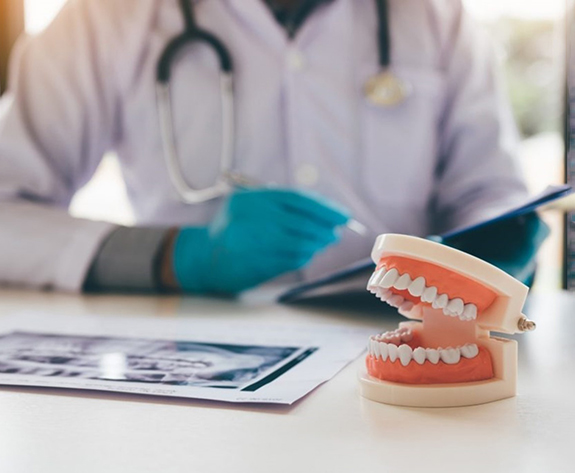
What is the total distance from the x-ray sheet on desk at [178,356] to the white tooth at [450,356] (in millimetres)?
76

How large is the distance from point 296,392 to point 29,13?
1622 millimetres

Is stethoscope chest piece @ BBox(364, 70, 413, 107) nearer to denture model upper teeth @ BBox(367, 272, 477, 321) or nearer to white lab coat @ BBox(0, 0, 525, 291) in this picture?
white lab coat @ BBox(0, 0, 525, 291)

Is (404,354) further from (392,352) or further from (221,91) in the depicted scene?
(221,91)

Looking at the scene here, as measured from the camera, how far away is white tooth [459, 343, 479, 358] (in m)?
0.38

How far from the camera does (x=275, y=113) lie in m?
1.11

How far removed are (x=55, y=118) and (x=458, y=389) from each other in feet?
2.90

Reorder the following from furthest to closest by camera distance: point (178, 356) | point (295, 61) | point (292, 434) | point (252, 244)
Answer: point (295, 61) < point (252, 244) < point (178, 356) < point (292, 434)

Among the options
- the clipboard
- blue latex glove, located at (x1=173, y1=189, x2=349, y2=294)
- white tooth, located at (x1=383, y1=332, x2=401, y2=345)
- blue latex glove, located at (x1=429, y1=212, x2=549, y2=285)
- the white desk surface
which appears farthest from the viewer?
blue latex glove, located at (x1=173, y1=189, x2=349, y2=294)

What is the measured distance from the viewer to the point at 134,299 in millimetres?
804

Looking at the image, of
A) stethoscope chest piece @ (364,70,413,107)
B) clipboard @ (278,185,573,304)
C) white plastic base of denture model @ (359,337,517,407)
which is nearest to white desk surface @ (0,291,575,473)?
white plastic base of denture model @ (359,337,517,407)

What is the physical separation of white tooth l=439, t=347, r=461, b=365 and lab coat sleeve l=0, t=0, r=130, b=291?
2.21 feet

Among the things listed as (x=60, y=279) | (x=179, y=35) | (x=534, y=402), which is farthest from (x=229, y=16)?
(x=534, y=402)

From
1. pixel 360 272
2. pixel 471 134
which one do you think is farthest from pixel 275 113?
pixel 360 272

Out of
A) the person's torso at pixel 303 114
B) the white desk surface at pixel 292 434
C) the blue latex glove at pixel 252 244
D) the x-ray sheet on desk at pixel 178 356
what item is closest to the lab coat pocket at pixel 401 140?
the person's torso at pixel 303 114
